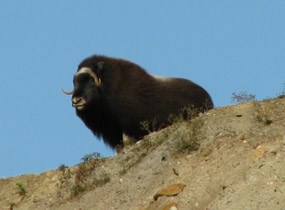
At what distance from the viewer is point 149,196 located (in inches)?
510

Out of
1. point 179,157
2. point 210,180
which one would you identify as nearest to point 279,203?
point 210,180

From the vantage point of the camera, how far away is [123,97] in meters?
17.5

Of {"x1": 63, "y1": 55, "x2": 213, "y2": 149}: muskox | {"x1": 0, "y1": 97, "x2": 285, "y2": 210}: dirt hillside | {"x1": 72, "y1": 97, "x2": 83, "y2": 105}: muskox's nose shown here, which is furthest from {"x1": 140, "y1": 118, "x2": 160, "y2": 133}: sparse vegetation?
{"x1": 0, "y1": 97, "x2": 285, "y2": 210}: dirt hillside

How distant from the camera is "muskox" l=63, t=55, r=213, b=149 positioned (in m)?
17.3

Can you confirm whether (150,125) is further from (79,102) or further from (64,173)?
(64,173)

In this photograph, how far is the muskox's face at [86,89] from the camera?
17.9 m

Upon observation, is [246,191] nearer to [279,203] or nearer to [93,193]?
[279,203]

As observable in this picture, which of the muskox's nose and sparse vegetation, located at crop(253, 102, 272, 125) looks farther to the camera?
the muskox's nose

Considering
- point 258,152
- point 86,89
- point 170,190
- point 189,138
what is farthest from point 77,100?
point 258,152

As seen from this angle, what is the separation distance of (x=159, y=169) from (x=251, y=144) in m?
1.29

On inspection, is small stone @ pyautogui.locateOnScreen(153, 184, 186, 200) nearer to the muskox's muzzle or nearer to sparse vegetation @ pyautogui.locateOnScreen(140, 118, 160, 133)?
sparse vegetation @ pyautogui.locateOnScreen(140, 118, 160, 133)

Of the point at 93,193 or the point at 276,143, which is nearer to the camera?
the point at 276,143

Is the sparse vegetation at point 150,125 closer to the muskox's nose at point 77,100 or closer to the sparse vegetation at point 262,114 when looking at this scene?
the muskox's nose at point 77,100

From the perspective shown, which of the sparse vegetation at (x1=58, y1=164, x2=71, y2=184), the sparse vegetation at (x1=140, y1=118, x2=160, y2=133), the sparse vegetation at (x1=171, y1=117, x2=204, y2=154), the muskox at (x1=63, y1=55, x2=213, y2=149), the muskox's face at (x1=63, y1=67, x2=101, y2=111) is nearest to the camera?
the sparse vegetation at (x1=171, y1=117, x2=204, y2=154)
